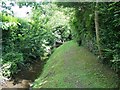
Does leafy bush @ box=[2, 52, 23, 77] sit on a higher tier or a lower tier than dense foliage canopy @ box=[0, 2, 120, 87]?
lower

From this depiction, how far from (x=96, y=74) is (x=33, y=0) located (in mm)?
3660

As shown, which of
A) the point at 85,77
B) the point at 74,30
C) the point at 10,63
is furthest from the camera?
the point at 74,30

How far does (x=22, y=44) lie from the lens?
13875mm

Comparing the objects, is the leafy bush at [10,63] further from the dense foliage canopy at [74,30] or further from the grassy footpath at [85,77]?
the grassy footpath at [85,77]

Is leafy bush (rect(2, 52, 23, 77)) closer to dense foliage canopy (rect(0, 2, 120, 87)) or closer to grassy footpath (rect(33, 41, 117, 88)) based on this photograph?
dense foliage canopy (rect(0, 2, 120, 87))

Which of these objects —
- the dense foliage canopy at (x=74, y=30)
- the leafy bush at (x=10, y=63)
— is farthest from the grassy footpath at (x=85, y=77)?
the leafy bush at (x=10, y=63)

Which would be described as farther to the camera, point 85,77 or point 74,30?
point 74,30

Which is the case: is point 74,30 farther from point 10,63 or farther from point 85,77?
point 85,77

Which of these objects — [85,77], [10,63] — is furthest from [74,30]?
[85,77]

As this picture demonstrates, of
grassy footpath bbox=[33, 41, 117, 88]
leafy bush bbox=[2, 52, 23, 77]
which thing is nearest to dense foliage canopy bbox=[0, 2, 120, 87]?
leafy bush bbox=[2, 52, 23, 77]

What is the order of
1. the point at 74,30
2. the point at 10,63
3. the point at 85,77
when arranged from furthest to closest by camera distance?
the point at 74,30 → the point at 10,63 → the point at 85,77

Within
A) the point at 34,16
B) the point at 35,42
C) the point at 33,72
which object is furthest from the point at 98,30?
the point at 34,16

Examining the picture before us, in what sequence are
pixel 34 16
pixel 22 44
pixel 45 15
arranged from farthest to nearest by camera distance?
1. pixel 45 15
2. pixel 34 16
3. pixel 22 44

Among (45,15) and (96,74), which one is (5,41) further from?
(45,15)
